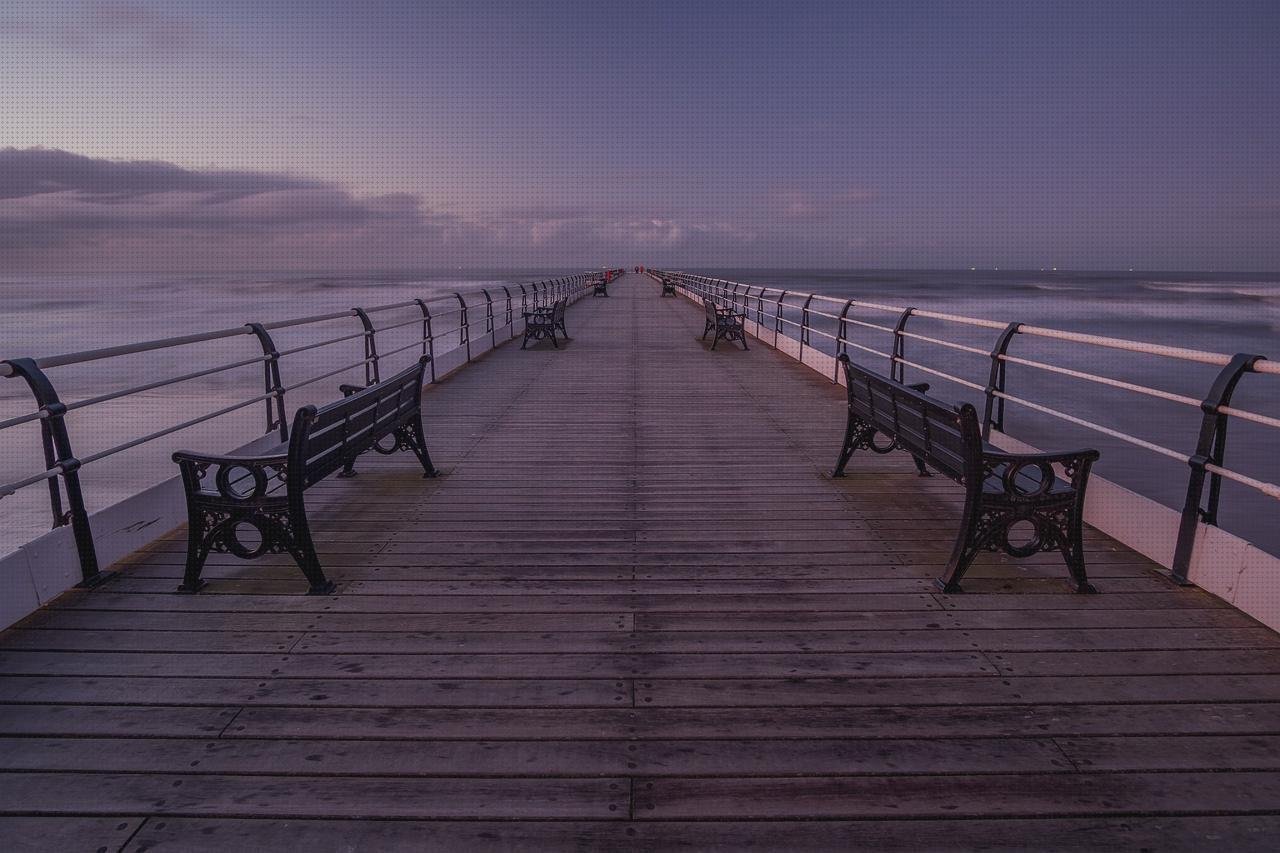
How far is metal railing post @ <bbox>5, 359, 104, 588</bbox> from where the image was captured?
347 cm

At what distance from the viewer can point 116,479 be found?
62.5 feet

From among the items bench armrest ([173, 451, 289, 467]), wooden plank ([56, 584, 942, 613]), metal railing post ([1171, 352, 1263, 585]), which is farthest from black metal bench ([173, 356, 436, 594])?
metal railing post ([1171, 352, 1263, 585])

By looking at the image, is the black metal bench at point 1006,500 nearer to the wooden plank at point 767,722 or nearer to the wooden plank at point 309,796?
the wooden plank at point 767,722

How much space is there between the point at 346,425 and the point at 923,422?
3327 millimetres

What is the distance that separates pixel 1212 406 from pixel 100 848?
4570mm

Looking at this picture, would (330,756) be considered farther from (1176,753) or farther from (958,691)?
(1176,753)

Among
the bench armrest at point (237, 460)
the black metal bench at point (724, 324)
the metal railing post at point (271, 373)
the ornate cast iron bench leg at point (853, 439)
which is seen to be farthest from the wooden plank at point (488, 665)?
the black metal bench at point (724, 324)

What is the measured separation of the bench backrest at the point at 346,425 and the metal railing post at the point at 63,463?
969mm

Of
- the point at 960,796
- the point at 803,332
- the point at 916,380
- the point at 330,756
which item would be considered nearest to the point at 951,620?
the point at 960,796

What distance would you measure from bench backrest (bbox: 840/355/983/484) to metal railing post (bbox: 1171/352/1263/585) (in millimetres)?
974

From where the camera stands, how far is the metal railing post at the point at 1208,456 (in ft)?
11.1

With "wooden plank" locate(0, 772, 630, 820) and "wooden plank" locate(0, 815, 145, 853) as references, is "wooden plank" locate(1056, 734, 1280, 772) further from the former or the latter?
"wooden plank" locate(0, 815, 145, 853)

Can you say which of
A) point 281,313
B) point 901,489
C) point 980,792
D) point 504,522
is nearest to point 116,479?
point 504,522

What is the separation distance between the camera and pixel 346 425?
4320 mm
